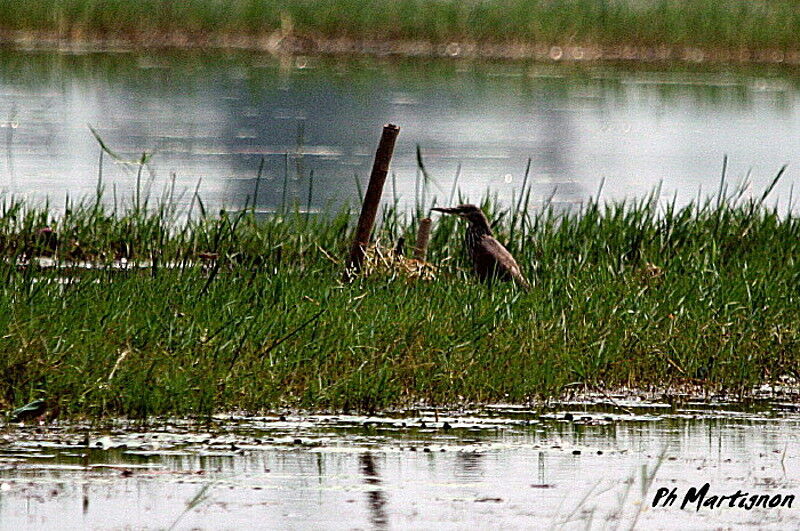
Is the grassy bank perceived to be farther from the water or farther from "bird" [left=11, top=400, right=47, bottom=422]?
"bird" [left=11, top=400, right=47, bottom=422]

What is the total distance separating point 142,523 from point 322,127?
2156 centimetres

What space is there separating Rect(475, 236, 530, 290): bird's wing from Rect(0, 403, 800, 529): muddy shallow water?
2.20 meters

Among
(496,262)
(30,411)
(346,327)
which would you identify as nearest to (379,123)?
(496,262)

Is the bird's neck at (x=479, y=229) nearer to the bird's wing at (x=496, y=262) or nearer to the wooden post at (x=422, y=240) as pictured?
the bird's wing at (x=496, y=262)

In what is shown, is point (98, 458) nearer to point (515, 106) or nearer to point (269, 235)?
point (269, 235)

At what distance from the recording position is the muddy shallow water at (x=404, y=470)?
553 centimetres

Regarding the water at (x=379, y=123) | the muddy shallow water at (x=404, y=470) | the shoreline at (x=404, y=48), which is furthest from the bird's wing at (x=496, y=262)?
the shoreline at (x=404, y=48)

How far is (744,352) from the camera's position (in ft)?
27.0

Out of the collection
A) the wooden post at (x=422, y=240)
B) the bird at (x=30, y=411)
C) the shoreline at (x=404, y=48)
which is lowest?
the bird at (x=30, y=411)

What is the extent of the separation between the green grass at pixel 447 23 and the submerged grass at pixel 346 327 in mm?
24243

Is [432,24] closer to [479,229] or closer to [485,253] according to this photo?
[479,229]

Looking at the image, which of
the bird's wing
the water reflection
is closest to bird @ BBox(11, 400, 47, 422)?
the water reflection

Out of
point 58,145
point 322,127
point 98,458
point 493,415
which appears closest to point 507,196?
point 58,145

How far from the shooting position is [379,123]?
87.9 ft
